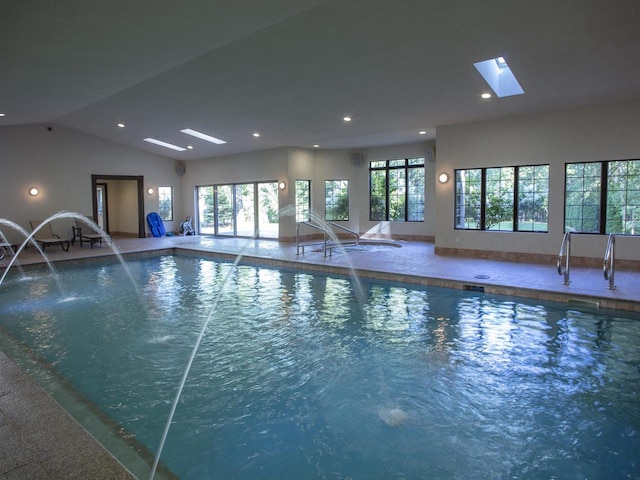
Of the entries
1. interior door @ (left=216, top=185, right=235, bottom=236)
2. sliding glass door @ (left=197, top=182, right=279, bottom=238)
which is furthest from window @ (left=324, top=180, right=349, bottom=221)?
interior door @ (left=216, top=185, right=235, bottom=236)

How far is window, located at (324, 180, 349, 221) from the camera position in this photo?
13883mm

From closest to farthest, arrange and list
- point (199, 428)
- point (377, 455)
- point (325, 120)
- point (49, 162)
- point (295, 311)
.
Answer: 1. point (377, 455)
2. point (199, 428)
3. point (295, 311)
4. point (325, 120)
5. point (49, 162)

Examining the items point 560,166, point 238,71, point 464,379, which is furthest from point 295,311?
point 560,166

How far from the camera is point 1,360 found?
3520mm

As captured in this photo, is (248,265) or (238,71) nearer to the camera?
(238,71)

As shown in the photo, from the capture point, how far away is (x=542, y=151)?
827cm

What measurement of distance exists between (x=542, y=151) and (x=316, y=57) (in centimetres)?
503

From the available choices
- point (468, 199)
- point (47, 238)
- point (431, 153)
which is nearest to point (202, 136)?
point (47, 238)

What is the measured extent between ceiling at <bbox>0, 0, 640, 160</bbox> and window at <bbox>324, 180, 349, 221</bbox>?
13.0 feet

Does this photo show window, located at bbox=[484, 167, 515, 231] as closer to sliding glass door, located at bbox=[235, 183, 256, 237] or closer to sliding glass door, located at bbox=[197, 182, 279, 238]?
sliding glass door, located at bbox=[197, 182, 279, 238]

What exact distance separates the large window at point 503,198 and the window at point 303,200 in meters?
5.39

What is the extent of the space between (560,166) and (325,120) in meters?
5.01

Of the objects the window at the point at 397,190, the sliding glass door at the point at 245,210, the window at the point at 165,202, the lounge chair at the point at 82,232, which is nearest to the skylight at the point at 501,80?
the window at the point at 397,190

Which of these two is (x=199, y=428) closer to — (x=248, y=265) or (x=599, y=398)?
(x=599, y=398)
